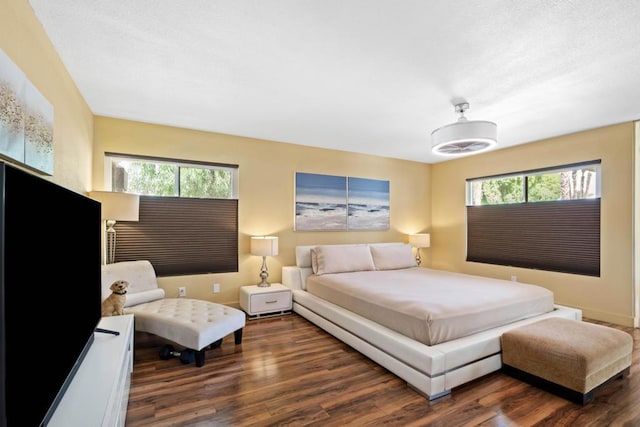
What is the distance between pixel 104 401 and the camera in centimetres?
124

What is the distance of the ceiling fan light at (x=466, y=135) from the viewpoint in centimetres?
279

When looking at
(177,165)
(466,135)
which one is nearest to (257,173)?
(177,165)

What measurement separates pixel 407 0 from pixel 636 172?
3.75 meters

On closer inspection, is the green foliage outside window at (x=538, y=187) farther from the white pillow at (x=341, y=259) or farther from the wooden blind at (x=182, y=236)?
the wooden blind at (x=182, y=236)

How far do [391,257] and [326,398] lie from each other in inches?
111

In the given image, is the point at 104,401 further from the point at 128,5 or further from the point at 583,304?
the point at 583,304

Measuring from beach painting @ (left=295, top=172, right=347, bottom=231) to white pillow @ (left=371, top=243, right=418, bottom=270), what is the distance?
720mm

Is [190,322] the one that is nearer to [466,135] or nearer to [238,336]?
[238,336]

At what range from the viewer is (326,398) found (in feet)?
7.09

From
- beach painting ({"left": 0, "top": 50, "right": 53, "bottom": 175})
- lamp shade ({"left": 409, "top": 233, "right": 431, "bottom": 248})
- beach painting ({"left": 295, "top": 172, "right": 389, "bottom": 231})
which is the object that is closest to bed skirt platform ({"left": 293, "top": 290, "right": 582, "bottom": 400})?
beach painting ({"left": 295, "top": 172, "right": 389, "bottom": 231})

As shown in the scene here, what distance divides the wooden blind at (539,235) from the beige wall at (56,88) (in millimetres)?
5509

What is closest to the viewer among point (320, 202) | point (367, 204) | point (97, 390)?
point (97, 390)

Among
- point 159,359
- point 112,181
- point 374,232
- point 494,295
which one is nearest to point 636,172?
point 494,295

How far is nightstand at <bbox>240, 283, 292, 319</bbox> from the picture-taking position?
3.86 metres
